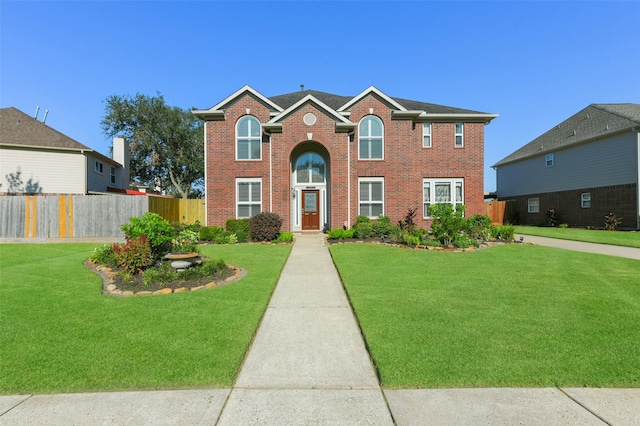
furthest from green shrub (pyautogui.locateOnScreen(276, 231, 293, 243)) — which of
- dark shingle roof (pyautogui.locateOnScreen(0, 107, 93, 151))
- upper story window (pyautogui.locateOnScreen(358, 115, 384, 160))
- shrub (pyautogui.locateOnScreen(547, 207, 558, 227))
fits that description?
shrub (pyautogui.locateOnScreen(547, 207, 558, 227))

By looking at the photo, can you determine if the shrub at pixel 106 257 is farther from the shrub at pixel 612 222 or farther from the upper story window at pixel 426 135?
the shrub at pixel 612 222

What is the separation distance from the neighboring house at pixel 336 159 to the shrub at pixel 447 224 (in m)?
4.49

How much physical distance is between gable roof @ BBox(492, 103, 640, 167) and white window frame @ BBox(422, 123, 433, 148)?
11.5 meters

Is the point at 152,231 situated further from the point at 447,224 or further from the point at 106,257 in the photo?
the point at 447,224

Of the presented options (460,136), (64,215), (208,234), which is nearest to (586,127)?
(460,136)

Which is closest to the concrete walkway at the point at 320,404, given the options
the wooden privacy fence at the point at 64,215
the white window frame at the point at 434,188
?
the wooden privacy fence at the point at 64,215

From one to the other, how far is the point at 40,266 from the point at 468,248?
43.8 ft

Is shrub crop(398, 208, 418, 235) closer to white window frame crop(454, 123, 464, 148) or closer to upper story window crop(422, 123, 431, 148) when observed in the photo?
upper story window crop(422, 123, 431, 148)

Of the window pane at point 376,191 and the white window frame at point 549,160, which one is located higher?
the white window frame at point 549,160

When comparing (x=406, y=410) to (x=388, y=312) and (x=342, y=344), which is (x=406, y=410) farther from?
(x=388, y=312)

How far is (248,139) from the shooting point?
16.0 m

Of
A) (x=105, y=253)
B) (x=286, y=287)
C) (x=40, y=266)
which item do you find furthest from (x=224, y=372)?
(x=40, y=266)

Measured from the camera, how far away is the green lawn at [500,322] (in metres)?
3.03

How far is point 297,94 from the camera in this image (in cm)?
1989
